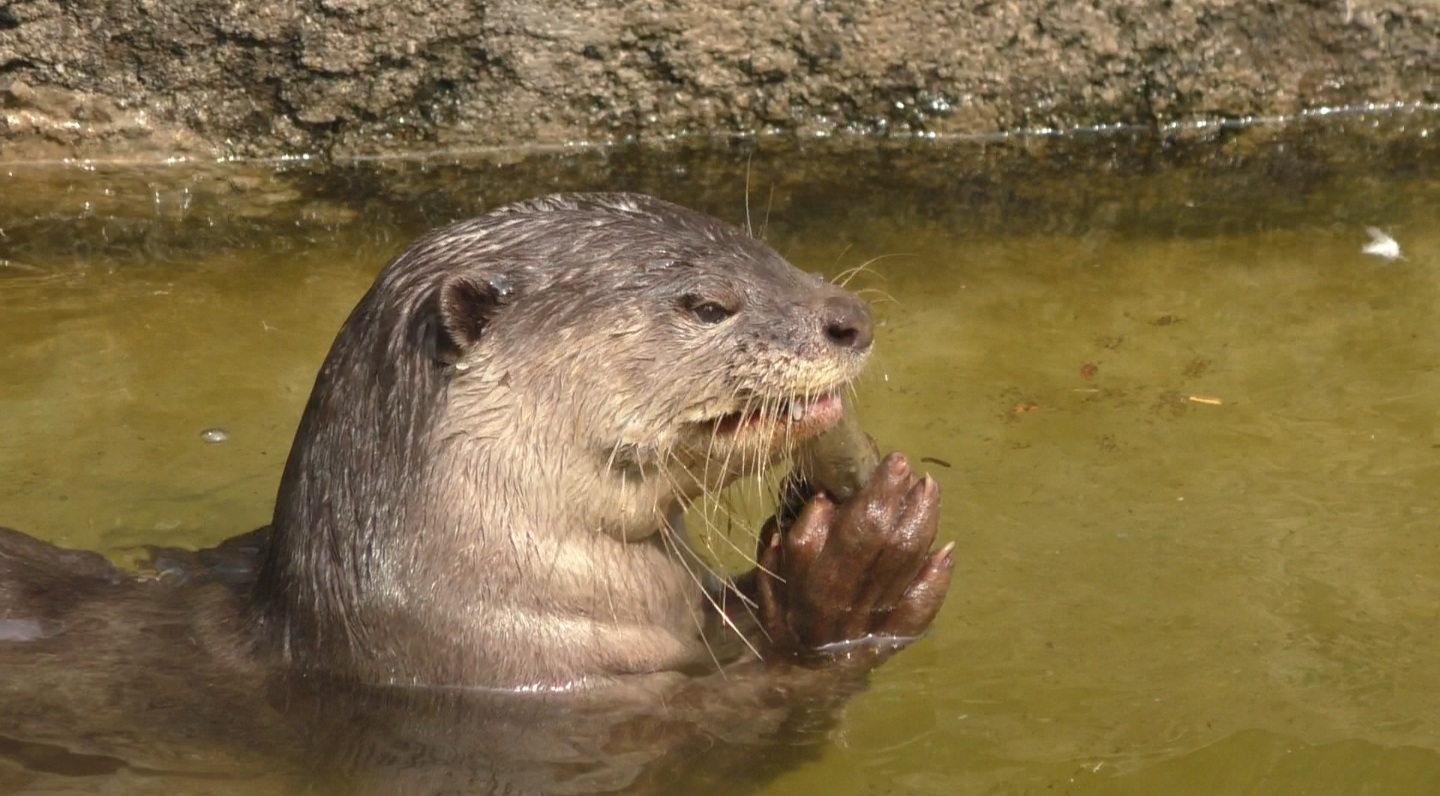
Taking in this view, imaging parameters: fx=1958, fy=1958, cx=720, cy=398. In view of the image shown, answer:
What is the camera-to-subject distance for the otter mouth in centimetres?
316

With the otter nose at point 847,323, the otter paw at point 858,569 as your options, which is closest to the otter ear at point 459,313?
the otter nose at point 847,323

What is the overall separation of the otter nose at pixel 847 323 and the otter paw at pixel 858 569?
233 mm

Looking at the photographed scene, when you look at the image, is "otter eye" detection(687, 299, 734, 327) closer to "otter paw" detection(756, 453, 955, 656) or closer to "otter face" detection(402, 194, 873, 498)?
"otter face" detection(402, 194, 873, 498)

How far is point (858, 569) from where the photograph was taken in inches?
131

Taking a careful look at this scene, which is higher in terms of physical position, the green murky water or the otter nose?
the otter nose

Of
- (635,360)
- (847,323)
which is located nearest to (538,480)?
(635,360)

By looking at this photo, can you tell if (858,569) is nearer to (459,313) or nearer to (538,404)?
(538,404)

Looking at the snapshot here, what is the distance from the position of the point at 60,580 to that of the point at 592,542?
100 cm

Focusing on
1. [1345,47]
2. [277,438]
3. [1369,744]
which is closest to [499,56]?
[277,438]

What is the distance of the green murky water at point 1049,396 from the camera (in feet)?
11.5

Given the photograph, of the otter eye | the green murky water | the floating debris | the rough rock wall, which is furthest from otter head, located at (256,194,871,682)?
the rough rock wall

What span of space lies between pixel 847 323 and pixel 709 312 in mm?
233

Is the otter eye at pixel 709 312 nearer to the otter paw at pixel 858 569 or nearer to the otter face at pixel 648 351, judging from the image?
the otter face at pixel 648 351

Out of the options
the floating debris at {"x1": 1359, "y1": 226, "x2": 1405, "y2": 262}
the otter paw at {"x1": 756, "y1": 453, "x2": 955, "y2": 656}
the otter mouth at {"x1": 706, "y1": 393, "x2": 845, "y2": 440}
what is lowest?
the floating debris at {"x1": 1359, "y1": 226, "x2": 1405, "y2": 262}
